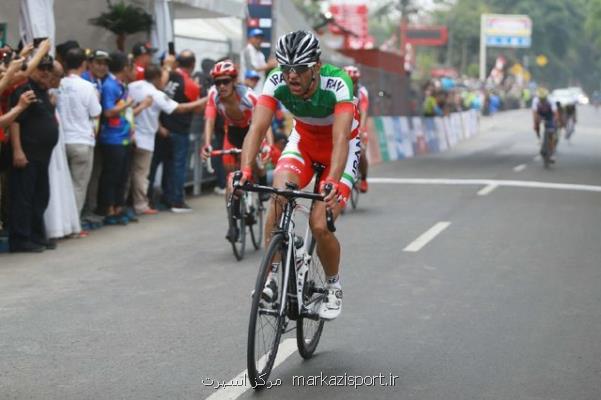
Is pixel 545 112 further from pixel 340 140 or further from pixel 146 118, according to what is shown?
pixel 340 140

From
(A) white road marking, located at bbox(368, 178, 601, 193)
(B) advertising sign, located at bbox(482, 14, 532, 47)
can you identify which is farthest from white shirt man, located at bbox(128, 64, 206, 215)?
(B) advertising sign, located at bbox(482, 14, 532, 47)

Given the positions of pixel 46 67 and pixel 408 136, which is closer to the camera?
pixel 46 67

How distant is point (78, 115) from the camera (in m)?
12.0

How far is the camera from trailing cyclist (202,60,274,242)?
36.6 ft

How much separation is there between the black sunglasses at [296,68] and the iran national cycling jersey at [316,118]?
0.78 ft

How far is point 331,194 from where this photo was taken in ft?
19.2

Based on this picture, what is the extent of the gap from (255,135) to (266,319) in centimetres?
112

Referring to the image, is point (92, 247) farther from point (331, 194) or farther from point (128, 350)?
point (331, 194)

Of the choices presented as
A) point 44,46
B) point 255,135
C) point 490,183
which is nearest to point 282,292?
point 255,135

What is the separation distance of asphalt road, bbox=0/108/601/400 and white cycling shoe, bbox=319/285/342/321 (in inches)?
11.5

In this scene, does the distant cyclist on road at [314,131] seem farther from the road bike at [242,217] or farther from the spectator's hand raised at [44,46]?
the spectator's hand raised at [44,46]

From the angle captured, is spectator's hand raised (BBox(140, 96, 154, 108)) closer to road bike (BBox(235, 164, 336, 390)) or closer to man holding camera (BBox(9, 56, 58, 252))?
man holding camera (BBox(9, 56, 58, 252))

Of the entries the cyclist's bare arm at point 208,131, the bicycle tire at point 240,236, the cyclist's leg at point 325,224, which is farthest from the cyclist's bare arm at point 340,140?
the cyclist's bare arm at point 208,131

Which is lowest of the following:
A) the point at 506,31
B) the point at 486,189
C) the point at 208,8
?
the point at 486,189
